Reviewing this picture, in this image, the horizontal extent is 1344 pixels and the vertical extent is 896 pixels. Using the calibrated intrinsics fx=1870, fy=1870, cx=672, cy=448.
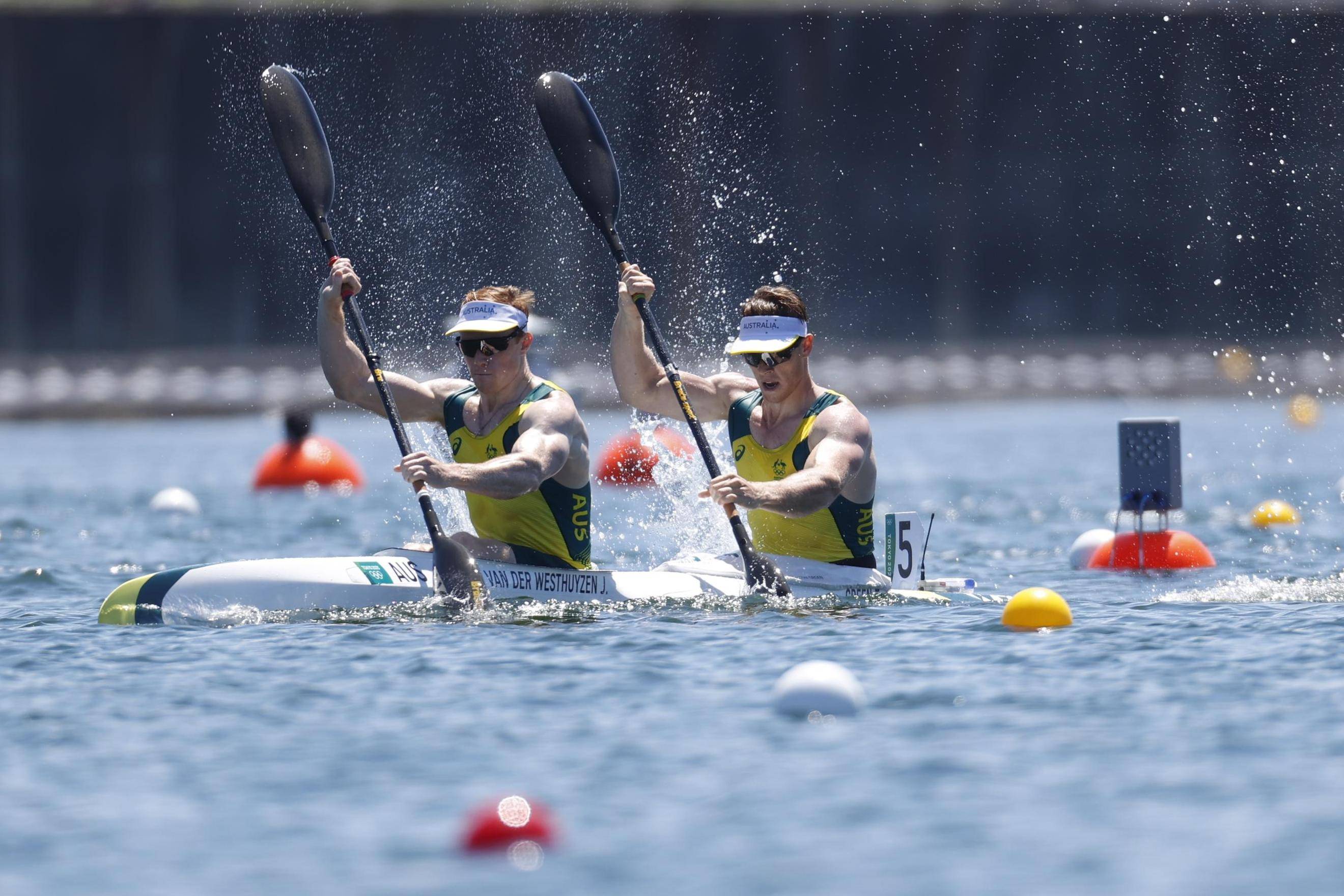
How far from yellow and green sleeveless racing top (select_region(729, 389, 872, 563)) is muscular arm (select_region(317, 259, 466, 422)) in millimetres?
1438

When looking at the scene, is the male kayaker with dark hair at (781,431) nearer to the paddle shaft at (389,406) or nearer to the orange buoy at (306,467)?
the paddle shaft at (389,406)

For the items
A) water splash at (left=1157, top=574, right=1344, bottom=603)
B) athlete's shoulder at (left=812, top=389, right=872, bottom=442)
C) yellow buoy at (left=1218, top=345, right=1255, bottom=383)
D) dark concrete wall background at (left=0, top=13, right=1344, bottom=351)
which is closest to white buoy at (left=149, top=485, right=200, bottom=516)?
athlete's shoulder at (left=812, top=389, right=872, bottom=442)

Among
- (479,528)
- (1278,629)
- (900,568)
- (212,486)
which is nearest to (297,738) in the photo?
(479,528)

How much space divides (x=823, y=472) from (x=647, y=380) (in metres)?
1.35

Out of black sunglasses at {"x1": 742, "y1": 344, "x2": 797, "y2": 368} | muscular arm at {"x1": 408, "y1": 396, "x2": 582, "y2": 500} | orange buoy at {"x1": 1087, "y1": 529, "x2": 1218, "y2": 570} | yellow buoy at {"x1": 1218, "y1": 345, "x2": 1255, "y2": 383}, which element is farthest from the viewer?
yellow buoy at {"x1": 1218, "y1": 345, "x2": 1255, "y2": 383}

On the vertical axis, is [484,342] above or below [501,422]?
above

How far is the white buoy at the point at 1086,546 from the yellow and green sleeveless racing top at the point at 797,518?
2.83 m

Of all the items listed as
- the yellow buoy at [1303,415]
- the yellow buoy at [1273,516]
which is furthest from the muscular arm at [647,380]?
the yellow buoy at [1303,415]

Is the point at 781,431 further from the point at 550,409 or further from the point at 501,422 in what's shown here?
the point at 501,422

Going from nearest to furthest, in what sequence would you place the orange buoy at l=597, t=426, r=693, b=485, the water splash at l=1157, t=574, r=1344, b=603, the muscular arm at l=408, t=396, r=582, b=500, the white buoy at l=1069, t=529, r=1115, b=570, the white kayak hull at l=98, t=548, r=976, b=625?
the muscular arm at l=408, t=396, r=582, b=500 → the white kayak hull at l=98, t=548, r=976, b=625 → the water splash at l=1157, t=574, r=1344, b=603 → the white buoy at l=1069, t=529, r=1115, b=570 → the orange buoy at l=597, t=426, r=693, b=485

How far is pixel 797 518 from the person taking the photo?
9.11m

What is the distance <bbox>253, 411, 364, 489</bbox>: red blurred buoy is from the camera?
1808 centimetres

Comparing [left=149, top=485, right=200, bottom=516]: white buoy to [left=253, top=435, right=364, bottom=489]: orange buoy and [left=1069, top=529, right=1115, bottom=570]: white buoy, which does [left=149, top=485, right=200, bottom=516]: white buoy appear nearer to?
[left=253, top=435, right=364, bottom=489]: orange buoy

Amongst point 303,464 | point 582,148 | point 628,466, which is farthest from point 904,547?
point 303,464
